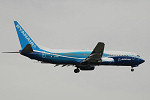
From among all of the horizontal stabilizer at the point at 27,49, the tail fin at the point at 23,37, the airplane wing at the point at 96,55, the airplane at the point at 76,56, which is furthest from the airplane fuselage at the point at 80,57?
the tail fin at the point at 23,37

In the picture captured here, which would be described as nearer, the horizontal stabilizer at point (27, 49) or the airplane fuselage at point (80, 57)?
the horizontal stabilizer at point (27, 49)

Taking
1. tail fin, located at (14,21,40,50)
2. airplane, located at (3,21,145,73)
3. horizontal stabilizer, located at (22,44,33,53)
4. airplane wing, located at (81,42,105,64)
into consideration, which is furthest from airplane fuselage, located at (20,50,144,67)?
tail fin, located at (14,21,40,50)

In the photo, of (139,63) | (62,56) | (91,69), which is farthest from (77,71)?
(139,63)

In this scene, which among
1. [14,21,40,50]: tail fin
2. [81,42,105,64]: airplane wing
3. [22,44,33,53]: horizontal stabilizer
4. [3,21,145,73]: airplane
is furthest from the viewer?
[14,21,40,50]: tail fin

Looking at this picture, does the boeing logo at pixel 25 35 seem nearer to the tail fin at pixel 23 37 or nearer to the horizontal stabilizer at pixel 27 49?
the tail fin at pixel 23 37

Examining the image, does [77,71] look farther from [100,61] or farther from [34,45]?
[34,45]

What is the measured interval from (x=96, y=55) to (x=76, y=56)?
17.2 ft

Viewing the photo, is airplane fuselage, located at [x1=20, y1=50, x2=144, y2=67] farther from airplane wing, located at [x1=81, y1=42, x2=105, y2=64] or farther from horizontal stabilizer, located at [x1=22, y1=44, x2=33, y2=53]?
airplane wing, located at [x1=81, y1=42, x2=105, y2=64]

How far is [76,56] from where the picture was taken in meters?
77.7

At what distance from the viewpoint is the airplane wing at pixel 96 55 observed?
233ft

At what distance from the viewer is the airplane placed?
72.6m

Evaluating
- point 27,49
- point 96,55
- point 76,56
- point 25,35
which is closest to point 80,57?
point 76,56

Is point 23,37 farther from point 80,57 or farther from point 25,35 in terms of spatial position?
point 80,57

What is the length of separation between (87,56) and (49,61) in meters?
8.81
